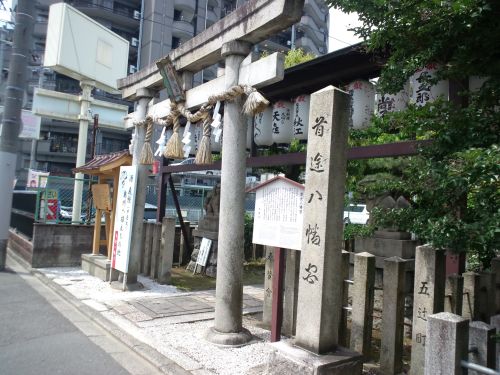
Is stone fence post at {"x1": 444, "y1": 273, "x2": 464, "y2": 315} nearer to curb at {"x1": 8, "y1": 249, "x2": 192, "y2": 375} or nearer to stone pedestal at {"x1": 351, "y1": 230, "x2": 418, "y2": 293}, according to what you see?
stone pedestal at {"x1": 351, "y1": 230, "x2": 418, "y2": 293}

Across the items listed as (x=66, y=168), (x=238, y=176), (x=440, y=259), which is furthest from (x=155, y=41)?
(x=440, y=259)

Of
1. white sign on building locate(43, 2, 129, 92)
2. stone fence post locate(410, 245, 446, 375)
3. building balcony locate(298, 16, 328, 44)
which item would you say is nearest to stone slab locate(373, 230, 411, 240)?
stone fence post locate(410, 245, 446, 375)

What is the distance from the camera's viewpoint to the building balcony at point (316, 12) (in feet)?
147

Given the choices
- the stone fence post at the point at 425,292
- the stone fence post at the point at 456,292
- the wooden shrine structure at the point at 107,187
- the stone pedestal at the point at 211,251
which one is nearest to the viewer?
the stone fence post at the point at 425,292

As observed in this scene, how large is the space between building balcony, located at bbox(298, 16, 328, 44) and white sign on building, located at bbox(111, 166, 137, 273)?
3793 cm

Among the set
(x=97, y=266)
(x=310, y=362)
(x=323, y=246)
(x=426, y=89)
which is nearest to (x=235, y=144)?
(x=323, y=246)

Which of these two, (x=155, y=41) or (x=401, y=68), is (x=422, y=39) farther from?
(x=155, y=41)

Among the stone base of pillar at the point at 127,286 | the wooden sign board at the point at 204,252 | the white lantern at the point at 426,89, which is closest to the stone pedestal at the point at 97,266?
the stone base of pillar at the point at 127,286

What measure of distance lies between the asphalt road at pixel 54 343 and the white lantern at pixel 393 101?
15.9 ft

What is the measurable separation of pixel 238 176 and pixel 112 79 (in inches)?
448

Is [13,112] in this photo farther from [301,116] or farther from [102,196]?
[301,116]

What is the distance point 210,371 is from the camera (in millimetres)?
4777

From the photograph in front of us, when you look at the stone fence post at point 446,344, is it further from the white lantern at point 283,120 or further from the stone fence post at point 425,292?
the white lantern at point 283,120

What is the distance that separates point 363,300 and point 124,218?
5.63 meters
